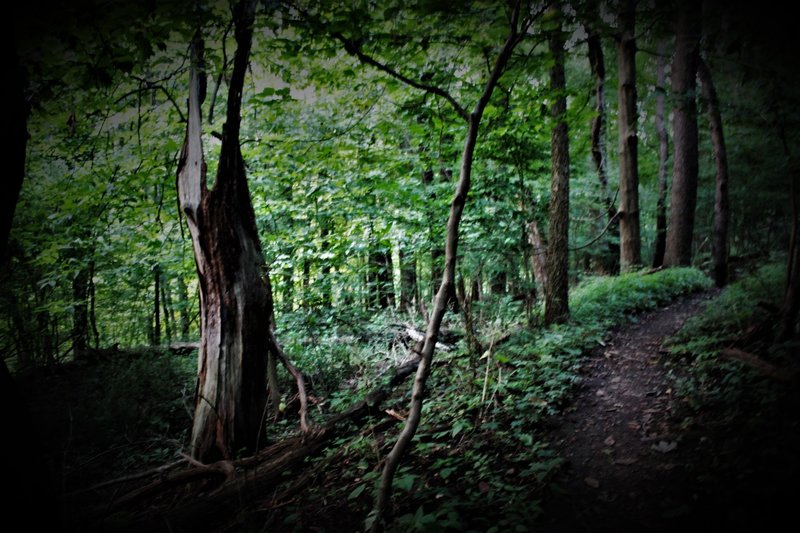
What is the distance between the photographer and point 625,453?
321 centimetres

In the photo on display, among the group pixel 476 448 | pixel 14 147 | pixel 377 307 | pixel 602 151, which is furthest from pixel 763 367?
pixel 602 151

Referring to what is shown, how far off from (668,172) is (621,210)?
855cm

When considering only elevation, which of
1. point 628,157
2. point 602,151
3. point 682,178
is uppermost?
point 602,151

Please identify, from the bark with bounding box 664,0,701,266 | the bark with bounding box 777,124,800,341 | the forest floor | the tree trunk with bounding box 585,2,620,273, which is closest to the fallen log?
the forest floor

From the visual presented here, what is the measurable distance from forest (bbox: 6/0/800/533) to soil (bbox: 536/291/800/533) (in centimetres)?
2

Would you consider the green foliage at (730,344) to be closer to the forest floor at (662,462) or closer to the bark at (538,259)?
the forest floor at (662,462)

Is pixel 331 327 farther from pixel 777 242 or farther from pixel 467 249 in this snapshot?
pixel 777 242

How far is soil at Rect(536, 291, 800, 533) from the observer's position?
6.89ft

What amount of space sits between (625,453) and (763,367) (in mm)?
1431

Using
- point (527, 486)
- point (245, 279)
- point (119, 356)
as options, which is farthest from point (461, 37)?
point (119, 356)

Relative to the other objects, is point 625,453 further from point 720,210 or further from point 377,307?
point 720,210

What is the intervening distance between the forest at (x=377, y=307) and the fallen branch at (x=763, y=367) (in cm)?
5

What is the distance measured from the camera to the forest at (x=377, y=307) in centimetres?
264

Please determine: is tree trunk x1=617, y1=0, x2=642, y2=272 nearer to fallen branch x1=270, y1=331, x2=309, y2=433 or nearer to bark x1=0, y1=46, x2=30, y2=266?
fallen branch x1=270, y1=331, x2=309, y2=433
